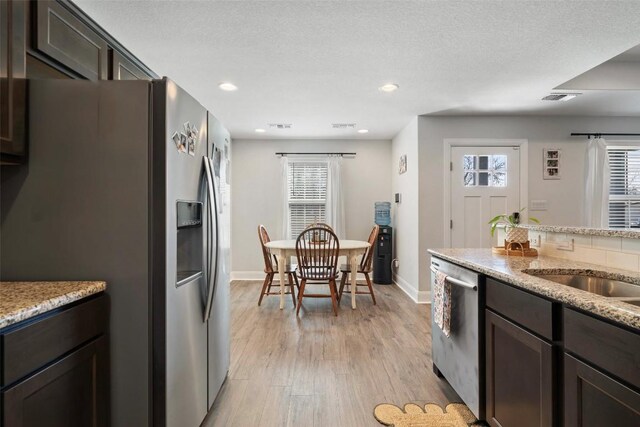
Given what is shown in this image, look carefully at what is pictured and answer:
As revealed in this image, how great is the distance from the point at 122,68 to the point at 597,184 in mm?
5389

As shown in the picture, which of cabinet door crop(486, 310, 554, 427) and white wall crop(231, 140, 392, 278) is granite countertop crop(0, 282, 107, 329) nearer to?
cabinet door crop(486, 310, 554, 427)

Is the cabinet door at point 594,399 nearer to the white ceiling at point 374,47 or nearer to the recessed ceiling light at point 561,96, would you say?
the white ceiling at point 374,47

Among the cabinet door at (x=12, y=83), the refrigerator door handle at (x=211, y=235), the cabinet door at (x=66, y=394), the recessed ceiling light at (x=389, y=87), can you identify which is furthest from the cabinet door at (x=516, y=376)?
the recessed ceiling light at (x=389, y=87)

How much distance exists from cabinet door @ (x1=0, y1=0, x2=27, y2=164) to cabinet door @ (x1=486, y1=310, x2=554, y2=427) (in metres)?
2.11

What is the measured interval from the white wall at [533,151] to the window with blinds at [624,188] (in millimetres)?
330

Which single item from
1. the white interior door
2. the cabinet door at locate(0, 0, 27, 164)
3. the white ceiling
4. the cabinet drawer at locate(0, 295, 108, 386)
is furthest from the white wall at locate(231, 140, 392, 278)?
the cabinet drawer at locate(0, 295, 108, 386)

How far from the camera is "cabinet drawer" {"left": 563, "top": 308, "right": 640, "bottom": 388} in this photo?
856 millimetres

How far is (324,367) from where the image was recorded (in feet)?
7.90

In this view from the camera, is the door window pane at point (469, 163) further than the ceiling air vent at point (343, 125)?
No

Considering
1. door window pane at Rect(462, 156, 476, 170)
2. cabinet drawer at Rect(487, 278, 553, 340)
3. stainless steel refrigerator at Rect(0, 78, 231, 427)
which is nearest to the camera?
cabinet drawer at Rect(487, 278, 553, 340)

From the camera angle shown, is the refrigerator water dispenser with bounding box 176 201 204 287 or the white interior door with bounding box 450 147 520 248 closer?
the refrigerator water dispenser with bounding box 176 201 204 287

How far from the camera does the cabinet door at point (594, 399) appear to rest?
0.87 m

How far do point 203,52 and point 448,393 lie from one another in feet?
9.66

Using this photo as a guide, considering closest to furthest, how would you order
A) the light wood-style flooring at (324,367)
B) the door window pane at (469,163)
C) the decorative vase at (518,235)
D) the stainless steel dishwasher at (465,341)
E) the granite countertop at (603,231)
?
1. the granite countertop at (603,231)
2. the stainless steel dishwasher at (465,341)
3. the light wood-style flooring at (324,367)
4. the decorative vase at (518,235)
5. the door window pane at (469,163)
